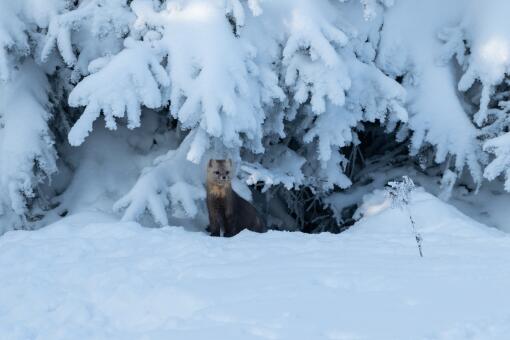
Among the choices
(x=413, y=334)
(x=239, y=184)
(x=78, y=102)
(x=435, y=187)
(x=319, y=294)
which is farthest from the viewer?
(x=435, y=187)

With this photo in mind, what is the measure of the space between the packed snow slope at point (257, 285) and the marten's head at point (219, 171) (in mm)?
896

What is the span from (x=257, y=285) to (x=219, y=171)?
270 centimetres

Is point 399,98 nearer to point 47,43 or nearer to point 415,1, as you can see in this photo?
point 415,1

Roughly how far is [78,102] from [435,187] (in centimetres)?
458

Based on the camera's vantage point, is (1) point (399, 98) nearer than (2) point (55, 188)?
Yes

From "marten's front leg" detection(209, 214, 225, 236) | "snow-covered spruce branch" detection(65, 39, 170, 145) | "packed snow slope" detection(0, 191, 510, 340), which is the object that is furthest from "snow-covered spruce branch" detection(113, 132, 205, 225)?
"snow-covered spruce branch" detection(65, 39, 170, 145)

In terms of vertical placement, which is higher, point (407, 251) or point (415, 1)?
point (415, 1)

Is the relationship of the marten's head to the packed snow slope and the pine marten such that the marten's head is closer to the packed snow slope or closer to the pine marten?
the pine marten

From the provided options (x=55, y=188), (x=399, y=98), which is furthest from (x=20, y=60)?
(x=399, y=98)

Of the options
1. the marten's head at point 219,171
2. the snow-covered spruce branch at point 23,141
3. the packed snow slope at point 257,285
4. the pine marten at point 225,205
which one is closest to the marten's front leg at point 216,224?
the pine marten at point 225,205

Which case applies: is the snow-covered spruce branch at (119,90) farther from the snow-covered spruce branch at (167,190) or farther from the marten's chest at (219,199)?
the marten's chest at (219,199)

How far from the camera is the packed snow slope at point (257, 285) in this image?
2969mm

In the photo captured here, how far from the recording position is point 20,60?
6.48 metres

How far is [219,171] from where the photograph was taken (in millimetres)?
6223
